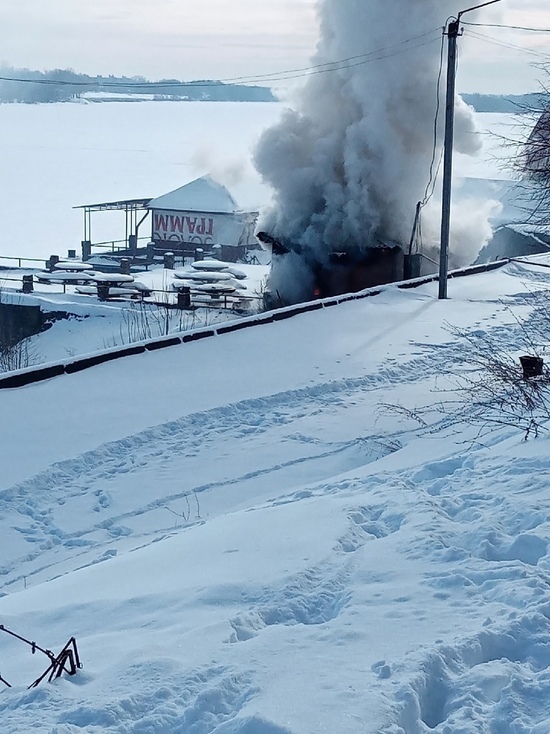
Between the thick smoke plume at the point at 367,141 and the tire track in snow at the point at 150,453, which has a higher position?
the thick smoke plume at the point at 367,141

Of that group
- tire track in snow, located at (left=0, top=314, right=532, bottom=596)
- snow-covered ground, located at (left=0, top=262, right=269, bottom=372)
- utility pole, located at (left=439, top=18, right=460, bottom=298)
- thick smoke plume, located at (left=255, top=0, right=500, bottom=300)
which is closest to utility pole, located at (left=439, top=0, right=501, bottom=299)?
utility pole, located at (left=439, top=18, right=460, bottom=298)

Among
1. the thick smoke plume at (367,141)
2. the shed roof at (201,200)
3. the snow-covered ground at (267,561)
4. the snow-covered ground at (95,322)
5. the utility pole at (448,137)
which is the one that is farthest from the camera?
the shed roof at (201,200)

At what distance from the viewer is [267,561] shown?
16.7ft

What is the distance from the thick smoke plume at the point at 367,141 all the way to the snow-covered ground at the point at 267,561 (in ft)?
69.4

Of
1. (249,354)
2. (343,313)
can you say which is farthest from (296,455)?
(343,313)

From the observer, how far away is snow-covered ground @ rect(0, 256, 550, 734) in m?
3.47

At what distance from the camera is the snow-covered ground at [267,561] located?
347 cm

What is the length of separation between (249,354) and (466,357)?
3.12 m

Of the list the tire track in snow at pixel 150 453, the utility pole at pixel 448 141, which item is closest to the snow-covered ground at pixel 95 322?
the utility pole at pixel 448 141

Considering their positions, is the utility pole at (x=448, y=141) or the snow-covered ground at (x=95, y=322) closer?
the utility pole at (x=448, y=141)

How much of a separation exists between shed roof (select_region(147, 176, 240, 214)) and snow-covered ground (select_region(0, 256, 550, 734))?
3713 cm

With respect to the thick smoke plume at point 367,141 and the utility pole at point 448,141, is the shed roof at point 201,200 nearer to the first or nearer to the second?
the thick smoke plume at point 367,141

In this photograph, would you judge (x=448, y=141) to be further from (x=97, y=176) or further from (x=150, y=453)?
(x=97, y=176)

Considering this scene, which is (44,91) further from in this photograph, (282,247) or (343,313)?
(343,313)
